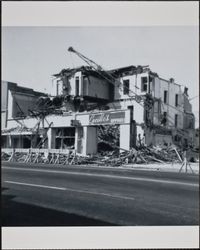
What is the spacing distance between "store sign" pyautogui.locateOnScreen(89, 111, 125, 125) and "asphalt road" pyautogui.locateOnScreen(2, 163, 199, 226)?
1570 centimetres

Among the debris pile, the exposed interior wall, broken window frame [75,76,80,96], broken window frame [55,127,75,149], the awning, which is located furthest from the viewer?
broken window frame [75,76,80,96]

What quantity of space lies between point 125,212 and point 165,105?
1202 inches

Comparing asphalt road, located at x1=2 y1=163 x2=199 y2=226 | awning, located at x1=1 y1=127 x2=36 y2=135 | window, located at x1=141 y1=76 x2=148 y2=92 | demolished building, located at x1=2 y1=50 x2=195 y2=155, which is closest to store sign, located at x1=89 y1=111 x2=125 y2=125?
demolished building, located at x1=2 y1=50 x2=195 y2=155

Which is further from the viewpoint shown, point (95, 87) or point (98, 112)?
point (95, 87)

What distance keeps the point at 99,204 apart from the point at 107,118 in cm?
2035

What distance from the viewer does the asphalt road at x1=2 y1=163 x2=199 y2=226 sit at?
6.62m

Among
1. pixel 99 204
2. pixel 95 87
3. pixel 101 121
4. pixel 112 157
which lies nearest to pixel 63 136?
pixel 101 121

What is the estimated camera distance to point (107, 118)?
28.3m

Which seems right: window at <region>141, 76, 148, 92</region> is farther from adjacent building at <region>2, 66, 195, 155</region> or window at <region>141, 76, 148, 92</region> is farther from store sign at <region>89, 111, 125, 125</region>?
store sign at <region>89, 111, 125, 125</region>

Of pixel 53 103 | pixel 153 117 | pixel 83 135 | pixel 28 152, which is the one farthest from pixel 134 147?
pixel 53 103

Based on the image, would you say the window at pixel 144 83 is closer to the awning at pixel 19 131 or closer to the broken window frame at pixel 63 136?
the broken window frame at pixel 63 136

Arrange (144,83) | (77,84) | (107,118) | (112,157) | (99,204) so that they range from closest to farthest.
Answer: (99,204) < (112,157) < (107,118) < (144,83) < (77,84)

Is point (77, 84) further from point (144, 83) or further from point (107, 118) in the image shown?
point (107, 118)

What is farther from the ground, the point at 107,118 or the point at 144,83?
the point at 144,83
